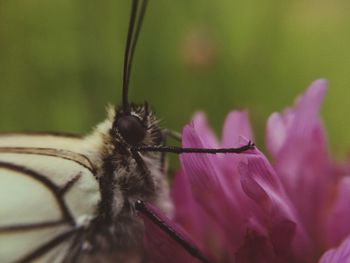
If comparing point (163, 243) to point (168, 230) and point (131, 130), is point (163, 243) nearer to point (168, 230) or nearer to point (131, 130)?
point (168, 230)

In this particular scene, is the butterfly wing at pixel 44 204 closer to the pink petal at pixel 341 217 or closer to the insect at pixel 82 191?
the insect at pixel 82 191

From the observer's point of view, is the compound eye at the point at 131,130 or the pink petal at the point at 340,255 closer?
the pink petal at the point at 340,255

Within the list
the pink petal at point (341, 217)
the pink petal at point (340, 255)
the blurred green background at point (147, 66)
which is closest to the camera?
the pink petal at point (340, 255)

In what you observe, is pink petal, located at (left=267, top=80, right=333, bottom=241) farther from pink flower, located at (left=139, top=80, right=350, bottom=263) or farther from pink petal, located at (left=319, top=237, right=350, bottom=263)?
pink petal, located at (left=319, top=237, right=350, bottom=263)

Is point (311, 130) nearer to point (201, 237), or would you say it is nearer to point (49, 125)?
point (201, 237)

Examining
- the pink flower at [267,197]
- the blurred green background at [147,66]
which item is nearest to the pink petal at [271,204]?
the pink flower at [267,197]

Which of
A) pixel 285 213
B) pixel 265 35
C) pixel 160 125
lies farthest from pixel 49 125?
pixel 285 213

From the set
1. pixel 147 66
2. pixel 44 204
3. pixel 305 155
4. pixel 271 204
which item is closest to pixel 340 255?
pixel 271 204
